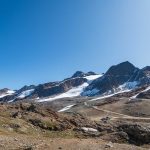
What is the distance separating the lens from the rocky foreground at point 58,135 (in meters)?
32.6

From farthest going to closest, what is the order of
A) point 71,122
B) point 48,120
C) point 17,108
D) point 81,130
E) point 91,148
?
point 17,108, point 71,122, point 48,120, point 81,130, point 91,148

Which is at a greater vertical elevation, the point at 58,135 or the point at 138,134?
the point at 58,135

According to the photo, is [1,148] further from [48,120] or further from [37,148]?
[48,120]

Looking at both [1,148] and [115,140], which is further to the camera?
[115,140]

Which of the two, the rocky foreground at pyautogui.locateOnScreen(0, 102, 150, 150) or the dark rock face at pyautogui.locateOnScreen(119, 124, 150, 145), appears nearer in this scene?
the rocky foreground at pyautogui.locateOnScreen(0, 102, 150, 150)

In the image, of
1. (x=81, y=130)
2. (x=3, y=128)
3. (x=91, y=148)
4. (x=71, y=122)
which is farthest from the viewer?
(x=71, y=122)

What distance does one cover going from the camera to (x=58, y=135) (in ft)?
158

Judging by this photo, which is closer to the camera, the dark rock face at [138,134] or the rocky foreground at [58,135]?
the rocky foreground at [58,135]

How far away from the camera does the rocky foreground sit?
3262 cm

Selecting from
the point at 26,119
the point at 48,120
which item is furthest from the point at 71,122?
the point at 26,119

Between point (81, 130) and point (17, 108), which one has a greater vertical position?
point (17, 108)

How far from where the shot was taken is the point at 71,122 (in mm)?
63906

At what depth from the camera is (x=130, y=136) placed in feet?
137

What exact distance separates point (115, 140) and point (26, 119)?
19682 millimetres
